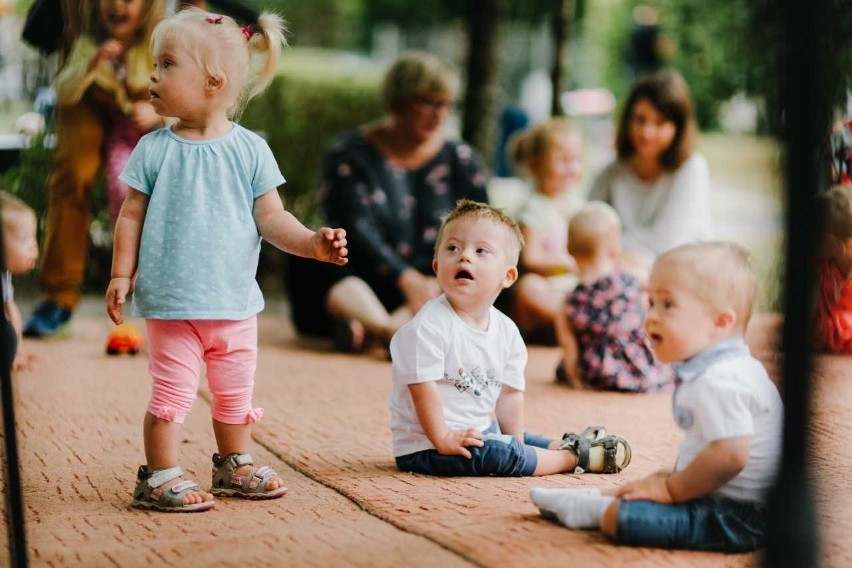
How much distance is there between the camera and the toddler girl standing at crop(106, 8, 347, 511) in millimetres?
2957

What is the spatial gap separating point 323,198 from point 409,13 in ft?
70.7

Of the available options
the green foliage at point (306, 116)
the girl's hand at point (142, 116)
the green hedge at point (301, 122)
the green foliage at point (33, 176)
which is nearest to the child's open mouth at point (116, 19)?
the girl's hand at point (142, 116)

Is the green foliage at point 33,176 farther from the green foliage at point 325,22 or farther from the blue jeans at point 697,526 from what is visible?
the green foliage at point 325,22

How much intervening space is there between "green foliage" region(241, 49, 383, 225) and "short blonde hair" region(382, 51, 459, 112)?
2.23 meters

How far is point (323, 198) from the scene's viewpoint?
19.2 ft

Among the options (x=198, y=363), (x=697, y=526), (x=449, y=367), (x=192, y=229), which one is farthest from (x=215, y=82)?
(x=697, y=526)

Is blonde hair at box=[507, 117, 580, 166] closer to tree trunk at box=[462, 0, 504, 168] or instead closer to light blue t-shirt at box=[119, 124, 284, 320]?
tree trunk at box=[462, 0, 504, 168]

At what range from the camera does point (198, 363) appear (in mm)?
3064

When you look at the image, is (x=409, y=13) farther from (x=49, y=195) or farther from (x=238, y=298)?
(x=238, y=298)

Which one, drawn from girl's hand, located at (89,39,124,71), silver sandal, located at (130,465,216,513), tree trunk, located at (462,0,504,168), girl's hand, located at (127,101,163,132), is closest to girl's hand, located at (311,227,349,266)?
silver sandal, located at (130,465,216,513)

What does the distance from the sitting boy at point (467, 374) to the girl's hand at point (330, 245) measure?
0.43 m

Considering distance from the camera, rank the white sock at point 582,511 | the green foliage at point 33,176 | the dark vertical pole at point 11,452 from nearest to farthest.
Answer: the dark vertical pole at point 11,452
the white sock at point 582,511
the green foliage at point 33,176

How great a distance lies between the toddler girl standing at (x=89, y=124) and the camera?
17.1ft

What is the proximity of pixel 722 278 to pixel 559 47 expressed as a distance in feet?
16.7
